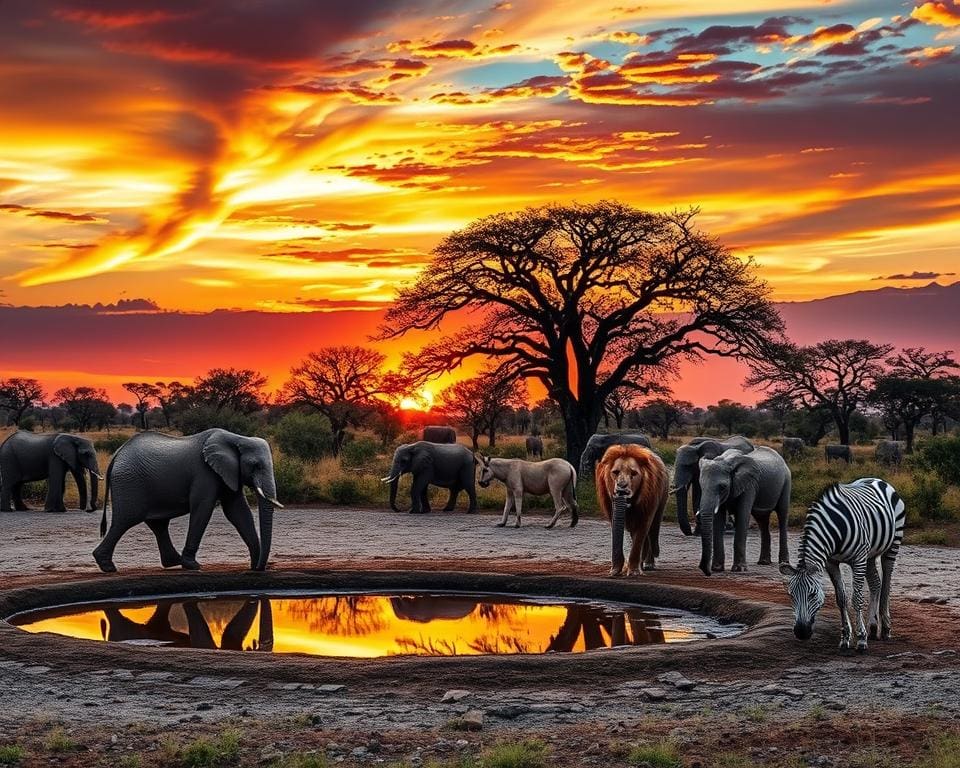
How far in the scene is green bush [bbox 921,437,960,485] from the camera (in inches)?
1174

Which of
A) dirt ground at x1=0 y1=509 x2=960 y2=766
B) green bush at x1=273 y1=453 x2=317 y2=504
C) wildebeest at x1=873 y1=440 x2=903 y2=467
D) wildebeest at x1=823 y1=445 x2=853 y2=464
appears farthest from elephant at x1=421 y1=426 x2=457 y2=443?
dirt ground at x1=0 y1=509 x2=960 y2=766

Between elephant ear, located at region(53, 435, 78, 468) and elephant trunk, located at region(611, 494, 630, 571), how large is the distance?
640 inches

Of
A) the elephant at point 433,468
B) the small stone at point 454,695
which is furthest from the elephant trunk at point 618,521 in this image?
the elephant at point 433,468

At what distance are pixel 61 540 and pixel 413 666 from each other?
509 inches

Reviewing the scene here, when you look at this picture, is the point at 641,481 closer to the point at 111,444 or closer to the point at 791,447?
the point at 791,447

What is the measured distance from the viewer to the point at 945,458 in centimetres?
3041

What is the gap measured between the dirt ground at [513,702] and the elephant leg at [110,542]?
2.23 meters

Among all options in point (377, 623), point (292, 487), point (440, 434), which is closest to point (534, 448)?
point (440, 434)

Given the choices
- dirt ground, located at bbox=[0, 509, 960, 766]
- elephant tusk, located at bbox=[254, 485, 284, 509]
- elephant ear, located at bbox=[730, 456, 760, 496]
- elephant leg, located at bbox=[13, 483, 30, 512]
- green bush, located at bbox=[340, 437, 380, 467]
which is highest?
green bush, located at bbox=[340, 437, 380, 467]

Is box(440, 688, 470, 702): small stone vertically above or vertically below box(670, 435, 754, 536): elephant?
below

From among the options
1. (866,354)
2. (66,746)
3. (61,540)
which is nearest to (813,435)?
(866,354)

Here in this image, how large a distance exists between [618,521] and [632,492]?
1.25 ft

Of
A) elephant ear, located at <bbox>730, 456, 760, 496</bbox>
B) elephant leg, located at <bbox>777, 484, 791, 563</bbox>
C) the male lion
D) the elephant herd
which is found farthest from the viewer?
elephant leg, located at <bbox>777, 484, 791, 563</bbox>

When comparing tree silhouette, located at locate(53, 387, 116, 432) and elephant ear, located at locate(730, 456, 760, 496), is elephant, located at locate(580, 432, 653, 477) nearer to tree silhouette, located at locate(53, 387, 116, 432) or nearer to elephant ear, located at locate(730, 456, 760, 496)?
elephant ear, located at locate(730, 456, 760, 496)
